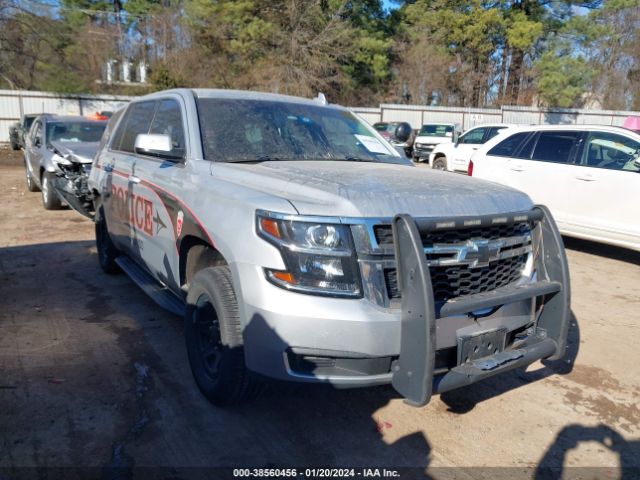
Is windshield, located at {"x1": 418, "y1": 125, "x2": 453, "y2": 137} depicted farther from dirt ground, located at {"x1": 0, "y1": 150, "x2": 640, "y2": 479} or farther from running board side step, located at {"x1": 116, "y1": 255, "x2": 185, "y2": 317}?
running board side step, located at {"x1": 116, "y1": 255, "x2": 185, "y2": 317}

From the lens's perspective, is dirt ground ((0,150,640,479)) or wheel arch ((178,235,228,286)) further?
wheel arch ((178,235,228,286))

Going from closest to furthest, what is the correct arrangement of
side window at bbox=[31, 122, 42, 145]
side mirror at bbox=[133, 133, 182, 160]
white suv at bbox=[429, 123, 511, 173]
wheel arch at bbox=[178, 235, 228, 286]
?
wheel arch at bbox=[178, 235, 228, 286] < side mirror at bbox=[133, 133, 182, 160] < side window at bbox=[31, 122, 42, 145] < white suv at bbox=[429, 123, 511, 173]

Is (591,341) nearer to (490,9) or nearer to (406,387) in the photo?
(406,387)

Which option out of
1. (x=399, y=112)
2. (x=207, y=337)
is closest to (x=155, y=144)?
(x=207, y=337)

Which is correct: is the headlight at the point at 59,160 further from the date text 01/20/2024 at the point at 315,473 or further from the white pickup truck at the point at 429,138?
the white pickup truck at the point at 429,138

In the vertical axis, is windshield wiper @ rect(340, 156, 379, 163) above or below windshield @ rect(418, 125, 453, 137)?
above

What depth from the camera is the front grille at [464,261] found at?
110 inches

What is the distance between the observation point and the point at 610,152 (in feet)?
24.9

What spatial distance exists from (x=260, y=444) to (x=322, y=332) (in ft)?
2.92

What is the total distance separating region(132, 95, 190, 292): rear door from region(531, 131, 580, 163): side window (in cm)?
A: 582

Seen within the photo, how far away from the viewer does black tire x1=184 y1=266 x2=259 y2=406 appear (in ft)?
10.1

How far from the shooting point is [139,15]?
39.4m

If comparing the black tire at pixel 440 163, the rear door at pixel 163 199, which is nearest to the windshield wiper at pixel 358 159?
the rear door at pixel 163 199

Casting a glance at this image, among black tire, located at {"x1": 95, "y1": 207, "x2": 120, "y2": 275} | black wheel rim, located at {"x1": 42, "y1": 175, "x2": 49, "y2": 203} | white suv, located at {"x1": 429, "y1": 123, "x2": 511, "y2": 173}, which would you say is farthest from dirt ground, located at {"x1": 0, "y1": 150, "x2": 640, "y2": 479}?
white suv, located at {"x1": 429, "y1": 123, "x2": 511, "y2": 173}
